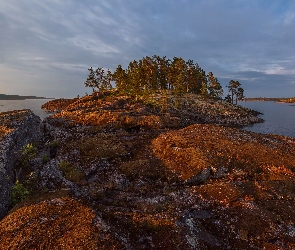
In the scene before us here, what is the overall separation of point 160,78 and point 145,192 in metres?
122

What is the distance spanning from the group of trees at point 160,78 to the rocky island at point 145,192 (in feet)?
220

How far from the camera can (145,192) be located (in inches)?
838

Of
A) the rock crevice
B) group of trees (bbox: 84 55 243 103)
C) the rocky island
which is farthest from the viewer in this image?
group of trees (bbox: 84 55 243 103)

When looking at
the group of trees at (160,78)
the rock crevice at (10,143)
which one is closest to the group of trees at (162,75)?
the group of trees at (160,78)

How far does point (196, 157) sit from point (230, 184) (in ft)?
23.0

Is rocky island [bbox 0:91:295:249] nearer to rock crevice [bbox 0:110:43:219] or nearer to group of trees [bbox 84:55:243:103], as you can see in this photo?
rock crevice [bbox 0:110:43:219]

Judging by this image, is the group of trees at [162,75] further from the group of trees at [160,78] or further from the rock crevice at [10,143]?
the rock crevice at [10,143]

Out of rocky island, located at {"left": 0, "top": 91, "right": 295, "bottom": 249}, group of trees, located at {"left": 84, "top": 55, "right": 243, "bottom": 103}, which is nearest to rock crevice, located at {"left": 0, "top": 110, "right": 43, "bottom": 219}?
rocky island, located at {"left": 0, "top": 91, "right": 295, "bottom": 249}

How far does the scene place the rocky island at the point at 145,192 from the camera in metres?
13.2

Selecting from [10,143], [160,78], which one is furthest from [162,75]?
[10,143]

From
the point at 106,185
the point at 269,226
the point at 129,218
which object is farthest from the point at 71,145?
the point at 269,226

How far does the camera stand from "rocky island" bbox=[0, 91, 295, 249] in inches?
519

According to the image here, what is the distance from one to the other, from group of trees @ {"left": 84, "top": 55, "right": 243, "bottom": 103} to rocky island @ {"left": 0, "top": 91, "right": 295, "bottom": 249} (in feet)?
220

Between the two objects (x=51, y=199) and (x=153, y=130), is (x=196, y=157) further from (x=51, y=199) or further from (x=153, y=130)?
(x=153, y=130)
